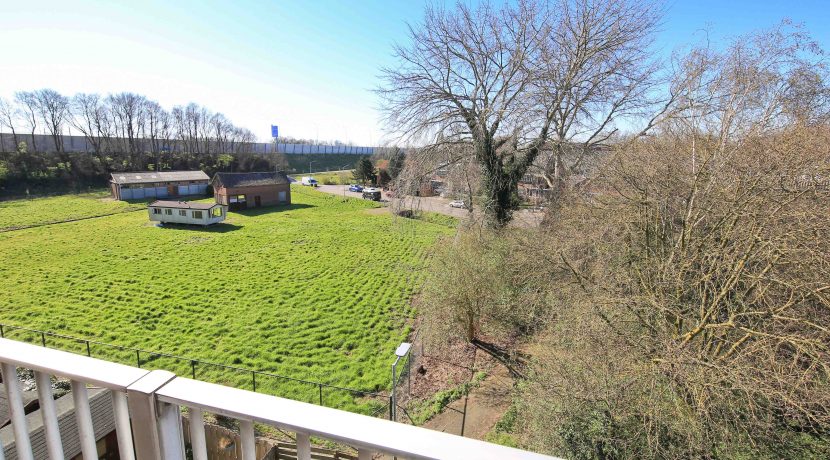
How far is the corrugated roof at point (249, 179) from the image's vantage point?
32434 millimetres

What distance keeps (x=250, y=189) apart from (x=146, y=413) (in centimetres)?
3567

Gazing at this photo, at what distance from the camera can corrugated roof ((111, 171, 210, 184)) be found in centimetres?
3454

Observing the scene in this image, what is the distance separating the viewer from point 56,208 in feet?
100

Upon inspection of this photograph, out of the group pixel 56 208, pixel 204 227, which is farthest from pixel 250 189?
pixel 56 208

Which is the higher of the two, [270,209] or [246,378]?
[270,209]

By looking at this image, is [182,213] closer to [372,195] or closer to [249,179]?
[249,179]

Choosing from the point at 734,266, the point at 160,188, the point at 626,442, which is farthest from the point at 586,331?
the point at 160,188

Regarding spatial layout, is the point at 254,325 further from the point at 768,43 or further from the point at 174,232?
the point at 174,232

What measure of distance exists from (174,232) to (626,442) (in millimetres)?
26934

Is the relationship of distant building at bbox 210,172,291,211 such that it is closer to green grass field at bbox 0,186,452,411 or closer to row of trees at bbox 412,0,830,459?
green grass field at bbox 0,186,452,411

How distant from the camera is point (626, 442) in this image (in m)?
4.98

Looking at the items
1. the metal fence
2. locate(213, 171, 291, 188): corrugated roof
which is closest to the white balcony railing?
the metal fence

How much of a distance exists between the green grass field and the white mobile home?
0.80m

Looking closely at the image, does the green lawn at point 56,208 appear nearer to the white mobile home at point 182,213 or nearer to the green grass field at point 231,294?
the green grass field at point 231,294
